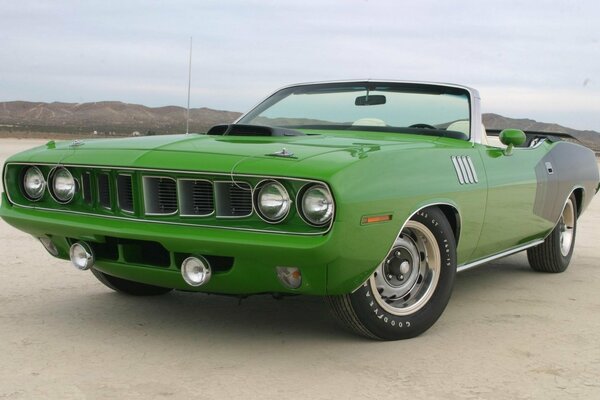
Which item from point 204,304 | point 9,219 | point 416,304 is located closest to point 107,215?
point 9,219

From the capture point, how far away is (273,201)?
3.22 metres

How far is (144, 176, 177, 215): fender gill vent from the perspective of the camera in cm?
350

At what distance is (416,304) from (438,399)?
94 centimetres

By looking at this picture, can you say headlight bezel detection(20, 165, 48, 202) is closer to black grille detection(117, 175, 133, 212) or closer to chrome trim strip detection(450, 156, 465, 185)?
black grille detection(117, 175, 133, 212)

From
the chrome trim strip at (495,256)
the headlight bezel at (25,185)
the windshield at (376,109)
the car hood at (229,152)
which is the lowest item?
the chrome trim strip at (495,256)

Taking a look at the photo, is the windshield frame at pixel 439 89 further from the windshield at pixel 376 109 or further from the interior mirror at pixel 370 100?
the interior mirror at pixel 370 100

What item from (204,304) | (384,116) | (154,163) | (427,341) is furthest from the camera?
(384,116)

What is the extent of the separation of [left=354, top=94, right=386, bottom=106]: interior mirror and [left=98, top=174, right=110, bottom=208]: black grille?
6.19ft

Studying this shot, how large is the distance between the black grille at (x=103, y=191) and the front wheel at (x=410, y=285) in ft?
3.95

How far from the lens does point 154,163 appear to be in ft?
11.5

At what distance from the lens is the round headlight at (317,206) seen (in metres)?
3.15

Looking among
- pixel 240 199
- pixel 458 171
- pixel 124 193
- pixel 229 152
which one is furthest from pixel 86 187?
pixel 458 171

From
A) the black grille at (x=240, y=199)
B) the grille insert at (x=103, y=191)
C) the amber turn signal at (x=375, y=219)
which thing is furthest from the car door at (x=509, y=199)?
the grille insert at (x=103, y=191)

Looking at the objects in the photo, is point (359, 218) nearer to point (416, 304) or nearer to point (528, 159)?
point (416, 304)
